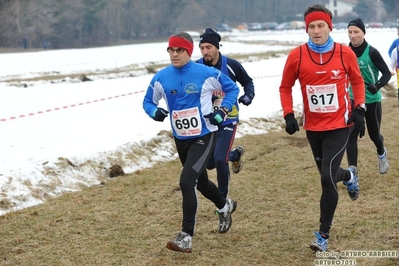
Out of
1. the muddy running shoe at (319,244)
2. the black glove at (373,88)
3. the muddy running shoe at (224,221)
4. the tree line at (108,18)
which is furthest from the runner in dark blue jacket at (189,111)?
the tree line at (108,18)

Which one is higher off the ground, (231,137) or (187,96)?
(187,96)

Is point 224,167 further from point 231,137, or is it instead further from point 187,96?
point 187,96

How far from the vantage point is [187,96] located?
6285 mm

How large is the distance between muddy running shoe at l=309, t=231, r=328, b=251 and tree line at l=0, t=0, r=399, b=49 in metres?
61.8

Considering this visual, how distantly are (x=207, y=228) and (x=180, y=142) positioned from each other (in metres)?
1.19

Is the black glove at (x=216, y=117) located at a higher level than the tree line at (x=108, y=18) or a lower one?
higher

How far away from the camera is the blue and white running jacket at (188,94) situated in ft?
20.6

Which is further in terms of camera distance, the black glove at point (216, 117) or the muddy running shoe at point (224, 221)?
the muddy running shoe at point (224, 221)

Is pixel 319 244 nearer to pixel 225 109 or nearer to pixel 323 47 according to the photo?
pixel 225 109

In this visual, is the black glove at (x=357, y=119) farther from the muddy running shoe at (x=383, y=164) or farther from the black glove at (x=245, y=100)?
the muddy running shoe at (x=383, y=164)

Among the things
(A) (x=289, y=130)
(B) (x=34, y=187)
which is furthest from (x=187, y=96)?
(B) (x=34, y=187)

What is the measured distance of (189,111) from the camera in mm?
6285

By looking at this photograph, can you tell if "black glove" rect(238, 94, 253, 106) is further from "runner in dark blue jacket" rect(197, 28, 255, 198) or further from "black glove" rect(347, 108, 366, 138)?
"black glove" rect(347, 108, 366, 138)

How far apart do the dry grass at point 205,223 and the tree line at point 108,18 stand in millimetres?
58359
